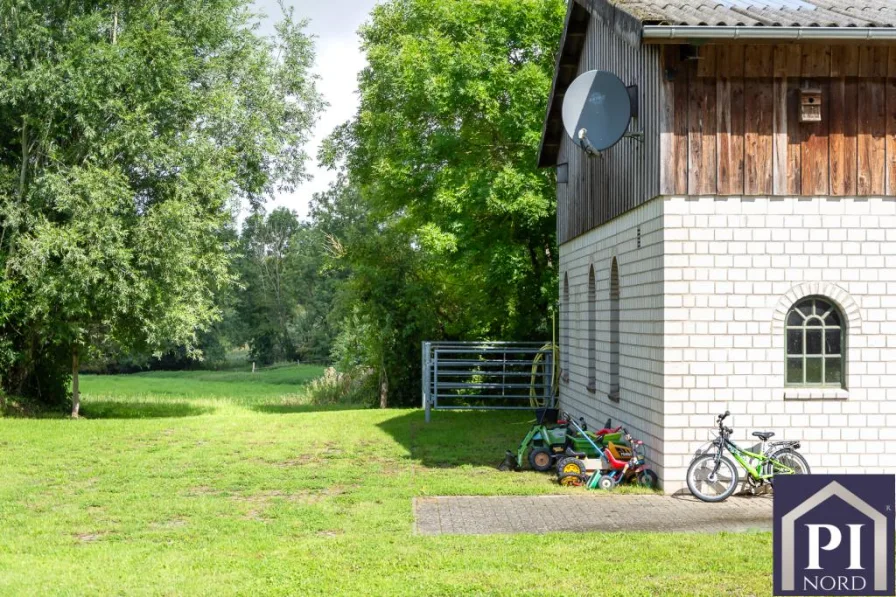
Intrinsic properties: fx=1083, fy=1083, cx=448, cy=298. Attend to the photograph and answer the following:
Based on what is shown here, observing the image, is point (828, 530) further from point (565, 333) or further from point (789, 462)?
point (565, 333)

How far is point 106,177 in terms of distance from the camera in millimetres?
25625

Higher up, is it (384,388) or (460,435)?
(384,388)

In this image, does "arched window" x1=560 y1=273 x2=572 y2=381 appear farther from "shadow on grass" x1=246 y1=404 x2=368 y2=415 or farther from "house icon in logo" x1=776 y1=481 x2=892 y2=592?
"house icon in logo" x1=776 y1=481 x2=892 y2=592

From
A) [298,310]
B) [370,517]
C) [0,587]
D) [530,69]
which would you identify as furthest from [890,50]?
[298,310]

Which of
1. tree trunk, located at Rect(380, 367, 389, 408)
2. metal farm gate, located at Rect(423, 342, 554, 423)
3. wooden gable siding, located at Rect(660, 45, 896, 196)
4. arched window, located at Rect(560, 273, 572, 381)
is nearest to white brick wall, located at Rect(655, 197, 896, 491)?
wooden gable siding, located at Rect(660, 45, 896, 196)

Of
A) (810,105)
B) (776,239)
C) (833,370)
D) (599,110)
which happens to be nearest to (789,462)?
(833,370)

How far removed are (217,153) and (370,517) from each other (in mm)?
20289

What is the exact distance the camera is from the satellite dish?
45.9 feet

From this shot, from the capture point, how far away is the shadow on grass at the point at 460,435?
55.2 feet

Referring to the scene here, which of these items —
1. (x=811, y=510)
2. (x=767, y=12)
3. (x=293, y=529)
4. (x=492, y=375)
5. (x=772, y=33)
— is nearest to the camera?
(x=811, y=510)

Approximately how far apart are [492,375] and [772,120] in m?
13.5

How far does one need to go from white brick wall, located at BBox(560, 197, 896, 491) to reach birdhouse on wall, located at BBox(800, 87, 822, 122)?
0.96 meters

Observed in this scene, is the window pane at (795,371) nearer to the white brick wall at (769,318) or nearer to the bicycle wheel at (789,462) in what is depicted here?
the white brick wall at (769,318)

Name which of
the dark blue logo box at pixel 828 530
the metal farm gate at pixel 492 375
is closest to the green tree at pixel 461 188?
the metal farm gate at pixel 492 375
